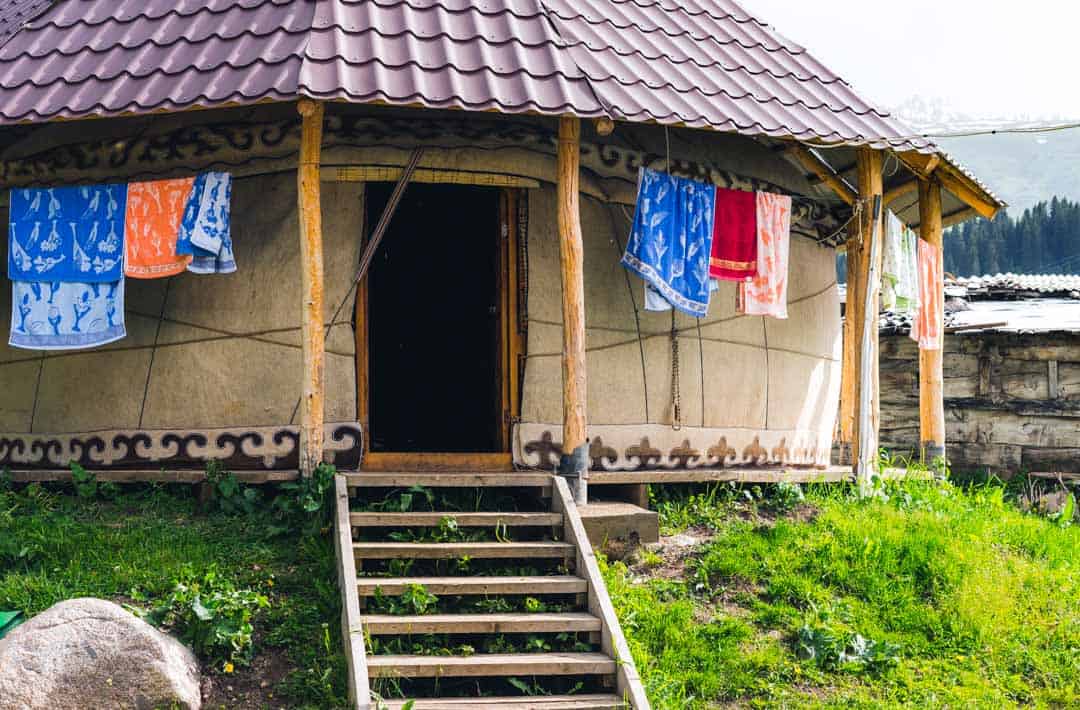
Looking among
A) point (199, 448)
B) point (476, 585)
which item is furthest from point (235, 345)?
point (476, 585)

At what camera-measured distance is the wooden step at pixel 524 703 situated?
594 cm

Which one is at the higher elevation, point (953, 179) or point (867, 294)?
point (953, 179)

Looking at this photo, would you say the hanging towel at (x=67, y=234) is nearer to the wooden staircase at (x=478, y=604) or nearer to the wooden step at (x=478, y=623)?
the wooden staircase at (x=478, y=604)

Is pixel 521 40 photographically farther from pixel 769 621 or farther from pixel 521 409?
pixel 769 621

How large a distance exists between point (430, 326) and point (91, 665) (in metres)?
5.45

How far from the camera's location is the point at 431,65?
761cm

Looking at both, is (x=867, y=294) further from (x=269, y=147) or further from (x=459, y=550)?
(x=269, y=147)

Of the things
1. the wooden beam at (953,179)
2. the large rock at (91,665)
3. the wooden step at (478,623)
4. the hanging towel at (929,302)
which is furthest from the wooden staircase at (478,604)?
the hanging towel at (929,302)

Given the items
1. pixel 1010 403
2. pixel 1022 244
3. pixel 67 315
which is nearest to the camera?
pixel 67 315

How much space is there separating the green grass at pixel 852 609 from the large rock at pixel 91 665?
7.51 feet

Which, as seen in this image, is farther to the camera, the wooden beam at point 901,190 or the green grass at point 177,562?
the wooden beam at point 901,190

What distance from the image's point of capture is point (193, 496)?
25.9ft

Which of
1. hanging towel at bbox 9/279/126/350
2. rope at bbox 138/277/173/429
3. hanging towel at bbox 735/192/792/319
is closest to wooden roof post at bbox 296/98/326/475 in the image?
hanging towel at bbox 9/279/126/350

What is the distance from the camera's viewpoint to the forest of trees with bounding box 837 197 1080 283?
1107 inches
